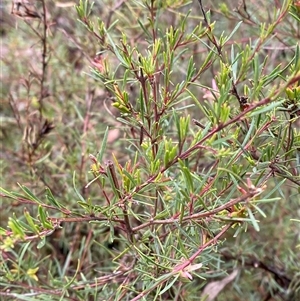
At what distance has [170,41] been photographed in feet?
1.59

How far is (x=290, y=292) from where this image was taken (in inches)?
30.6

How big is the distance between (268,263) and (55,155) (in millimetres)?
497

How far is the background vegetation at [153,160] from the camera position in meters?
0.45

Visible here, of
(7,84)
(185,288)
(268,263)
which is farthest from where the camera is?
(7,84)

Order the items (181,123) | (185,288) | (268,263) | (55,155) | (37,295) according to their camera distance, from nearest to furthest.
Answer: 1. (181,123)
2. (37,295)
3. (185,288)
4. (268,263)
5. (55,155)

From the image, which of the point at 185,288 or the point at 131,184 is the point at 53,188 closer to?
the point at 185,288

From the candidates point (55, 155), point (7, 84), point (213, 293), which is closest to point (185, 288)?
point (213, 293)

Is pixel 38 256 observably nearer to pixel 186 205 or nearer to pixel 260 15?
pixel 186 205

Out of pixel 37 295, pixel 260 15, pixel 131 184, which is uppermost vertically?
pixel 260 15

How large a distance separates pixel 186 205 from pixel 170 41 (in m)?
0.17

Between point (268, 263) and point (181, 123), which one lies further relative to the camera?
point (268, 263)

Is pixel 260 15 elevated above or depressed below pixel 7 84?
above

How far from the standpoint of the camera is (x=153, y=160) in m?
0.46

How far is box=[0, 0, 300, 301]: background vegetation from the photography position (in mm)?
446
